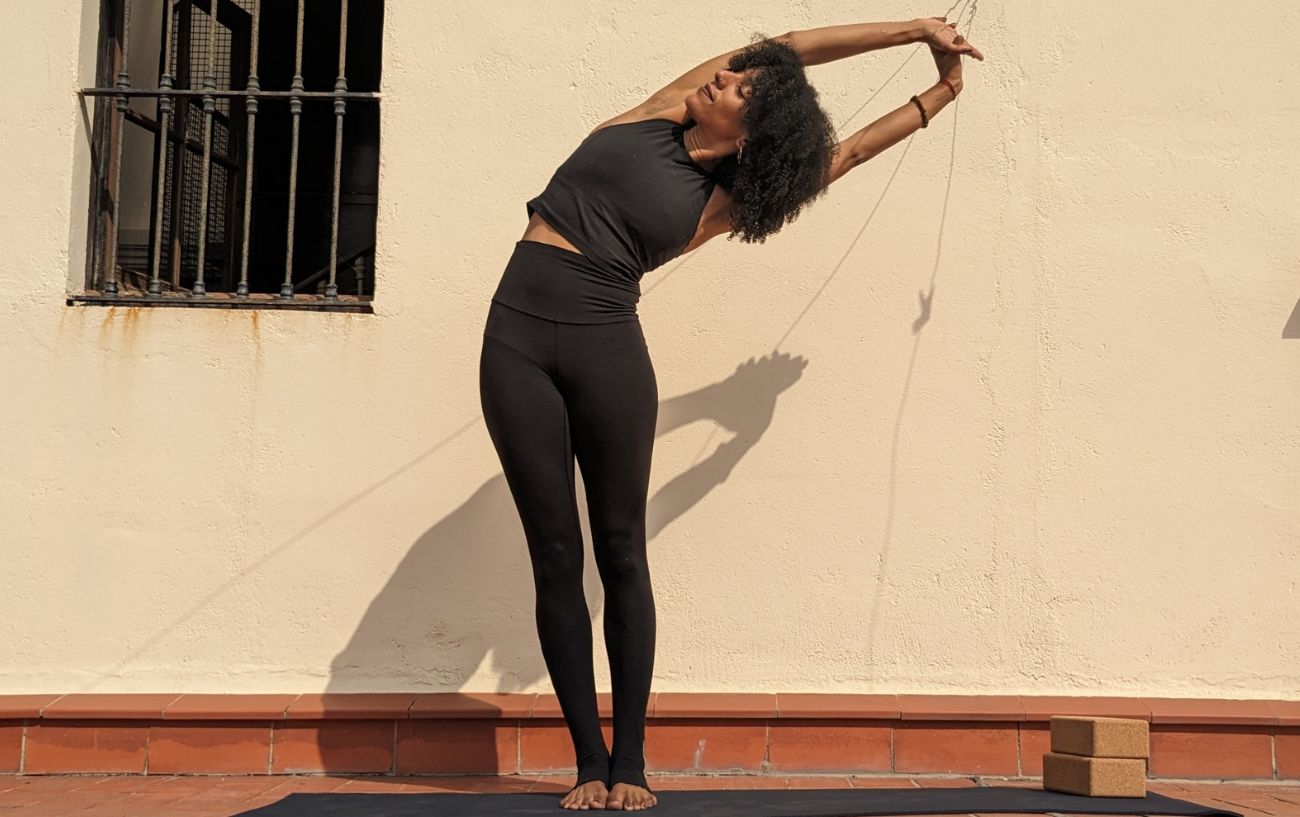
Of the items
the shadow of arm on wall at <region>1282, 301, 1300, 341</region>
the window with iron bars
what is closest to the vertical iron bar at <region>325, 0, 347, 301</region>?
the window with iron bars

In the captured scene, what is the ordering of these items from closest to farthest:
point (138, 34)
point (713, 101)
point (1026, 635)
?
point (713, 101) < point (1026, 635) < point (138, 34)

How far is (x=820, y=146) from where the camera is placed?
126 inches

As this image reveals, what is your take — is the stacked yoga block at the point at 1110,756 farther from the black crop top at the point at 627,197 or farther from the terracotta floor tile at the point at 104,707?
the terracotta floor tile at the point at 104,707

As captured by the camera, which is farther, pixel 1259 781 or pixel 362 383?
pixel 362 383

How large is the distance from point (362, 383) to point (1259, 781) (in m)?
2.89

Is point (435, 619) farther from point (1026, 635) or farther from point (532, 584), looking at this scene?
point (1026, 635)

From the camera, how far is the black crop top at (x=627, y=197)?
10.2 ft

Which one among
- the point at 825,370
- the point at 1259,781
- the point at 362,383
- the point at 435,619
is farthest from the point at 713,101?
the point at 1259,781

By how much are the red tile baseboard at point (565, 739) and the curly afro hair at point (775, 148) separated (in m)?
1.46

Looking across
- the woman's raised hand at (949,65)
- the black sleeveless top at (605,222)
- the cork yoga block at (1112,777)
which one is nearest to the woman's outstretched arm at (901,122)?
the woman's raised hand at (949,65)

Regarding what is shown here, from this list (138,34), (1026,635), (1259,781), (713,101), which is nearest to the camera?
(713,101)

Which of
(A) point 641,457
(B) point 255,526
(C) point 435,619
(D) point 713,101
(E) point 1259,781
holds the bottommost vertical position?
(E) point 1259,781

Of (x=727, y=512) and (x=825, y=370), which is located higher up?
(x=825, y=370)

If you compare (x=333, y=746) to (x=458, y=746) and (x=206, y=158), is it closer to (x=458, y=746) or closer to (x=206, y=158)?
(x=458, y=746)
